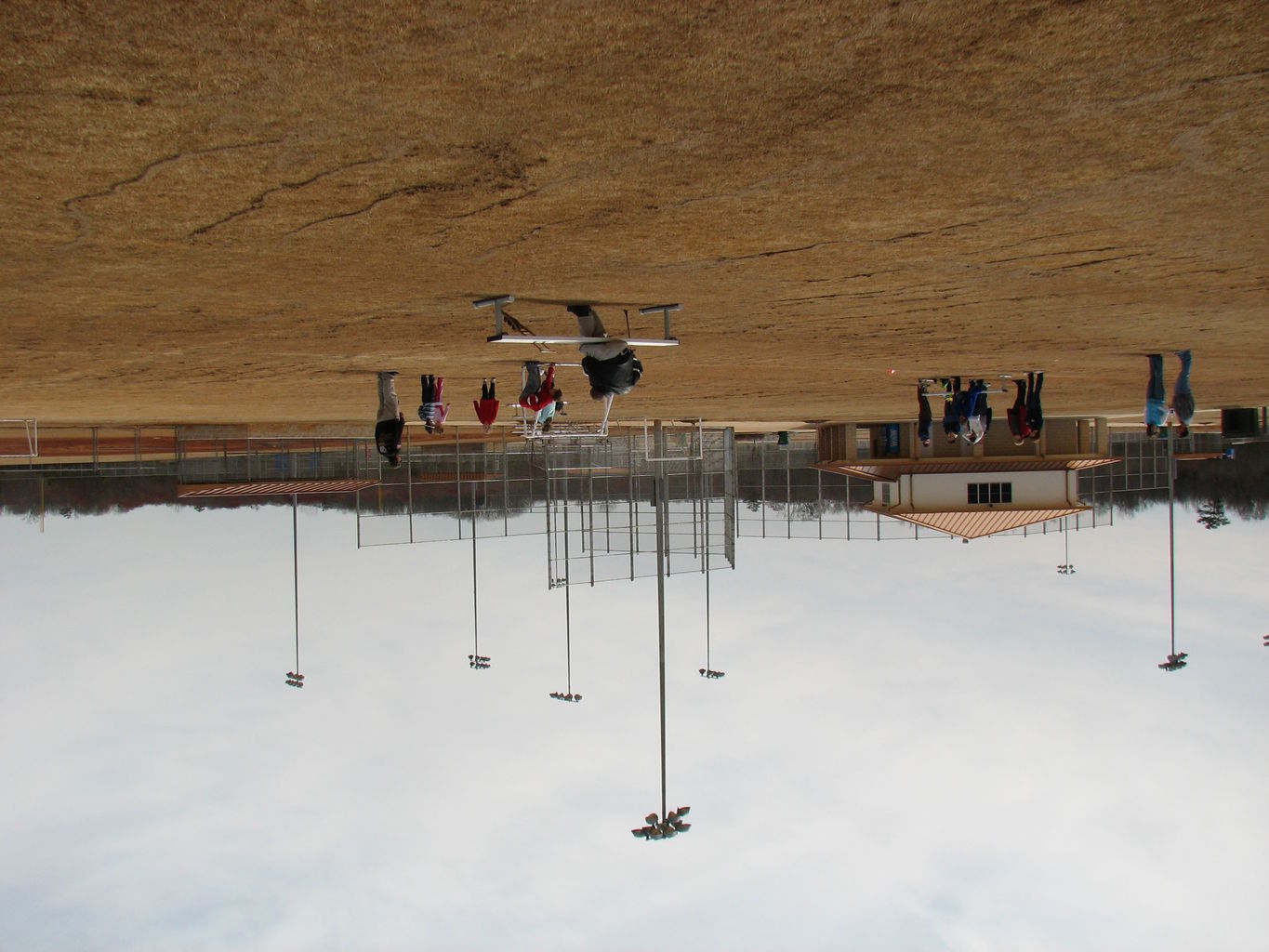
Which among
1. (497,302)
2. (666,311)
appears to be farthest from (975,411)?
(497,302)

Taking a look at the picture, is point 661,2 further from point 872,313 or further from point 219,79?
point 872,313

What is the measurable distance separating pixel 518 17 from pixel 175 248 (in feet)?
9.89

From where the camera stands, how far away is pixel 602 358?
21.2 feet

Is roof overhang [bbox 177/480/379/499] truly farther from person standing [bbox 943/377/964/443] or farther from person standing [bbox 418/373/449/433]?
person standing [bbox 943/377/964/443]

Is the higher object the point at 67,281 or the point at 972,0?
the point at 972,0

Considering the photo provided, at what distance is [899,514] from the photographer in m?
20.9

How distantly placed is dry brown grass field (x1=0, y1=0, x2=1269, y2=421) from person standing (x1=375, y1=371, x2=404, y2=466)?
2.31 metres

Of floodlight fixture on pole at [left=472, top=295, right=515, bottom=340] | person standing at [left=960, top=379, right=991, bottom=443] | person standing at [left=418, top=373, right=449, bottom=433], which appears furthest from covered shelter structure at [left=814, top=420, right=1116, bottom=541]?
floodlight fixture on pole at [left=472, top=295, right=515, bottom=340]

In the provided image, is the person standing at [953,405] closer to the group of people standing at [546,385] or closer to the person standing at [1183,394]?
the person standing at [1183,394]

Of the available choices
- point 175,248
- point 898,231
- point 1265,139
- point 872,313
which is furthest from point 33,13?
point 872,313

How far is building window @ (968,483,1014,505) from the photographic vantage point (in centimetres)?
2028

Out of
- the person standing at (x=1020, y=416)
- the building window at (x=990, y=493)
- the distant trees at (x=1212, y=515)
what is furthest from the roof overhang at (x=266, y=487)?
the distant trees at (x=1212, y=515)

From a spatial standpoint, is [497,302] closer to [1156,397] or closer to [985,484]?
[1156,397]

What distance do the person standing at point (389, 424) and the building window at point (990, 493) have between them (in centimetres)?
1438
